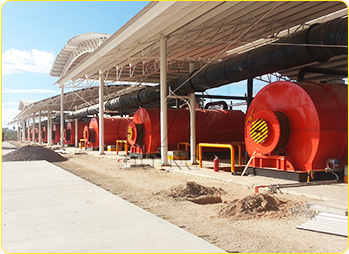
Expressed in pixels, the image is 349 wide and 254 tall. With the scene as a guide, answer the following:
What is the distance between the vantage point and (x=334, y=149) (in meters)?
9.15

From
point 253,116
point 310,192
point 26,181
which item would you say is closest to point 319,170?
point 310,192

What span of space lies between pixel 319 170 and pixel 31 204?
699 centimetres

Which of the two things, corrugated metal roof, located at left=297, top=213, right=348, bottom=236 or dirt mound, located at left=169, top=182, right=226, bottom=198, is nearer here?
corrugated metal roof, located at left=297, top=213, right=348, bottom=236

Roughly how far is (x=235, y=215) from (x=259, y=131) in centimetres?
457

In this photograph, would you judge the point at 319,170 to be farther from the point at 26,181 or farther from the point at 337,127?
the point at 26,181

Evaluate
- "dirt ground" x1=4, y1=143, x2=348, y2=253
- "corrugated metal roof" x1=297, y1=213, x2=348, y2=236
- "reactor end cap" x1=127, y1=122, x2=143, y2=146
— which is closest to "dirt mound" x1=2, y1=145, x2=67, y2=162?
"reactor end cap" x1=127, y1=122, x2=143, y2=146

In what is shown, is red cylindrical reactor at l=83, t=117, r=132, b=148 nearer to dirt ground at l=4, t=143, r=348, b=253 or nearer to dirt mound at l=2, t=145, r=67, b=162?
dirt mound at l=2, t=145, r=67, b=162

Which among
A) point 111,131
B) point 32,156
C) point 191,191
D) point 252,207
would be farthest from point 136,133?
point 252,207

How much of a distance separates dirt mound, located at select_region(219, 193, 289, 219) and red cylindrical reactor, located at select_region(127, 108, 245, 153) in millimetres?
10505

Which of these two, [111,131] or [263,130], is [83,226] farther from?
[111,131]

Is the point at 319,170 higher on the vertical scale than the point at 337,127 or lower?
lower

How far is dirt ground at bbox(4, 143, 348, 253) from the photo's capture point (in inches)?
174

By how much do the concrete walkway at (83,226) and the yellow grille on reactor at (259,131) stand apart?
4839mm

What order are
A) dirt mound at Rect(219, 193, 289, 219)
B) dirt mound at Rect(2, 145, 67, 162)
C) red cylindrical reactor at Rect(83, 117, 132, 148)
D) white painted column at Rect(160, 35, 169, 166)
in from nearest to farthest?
dirt mound at Rect(219, 193, 289, 219) → white painted column at Rect(160, 35, 169, 166) → dirt mound at Rect(2, 145, 67, 162) → red cylindrical reactor at Rect(83, 117, 132, 148)
